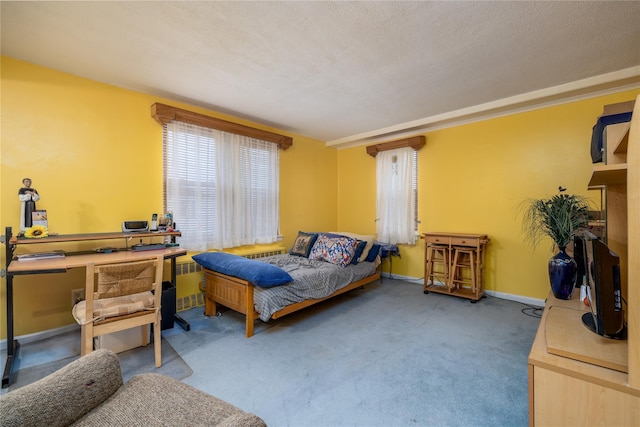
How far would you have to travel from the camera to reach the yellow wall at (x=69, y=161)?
2.36 metres

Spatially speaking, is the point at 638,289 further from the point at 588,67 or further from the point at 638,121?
the point at 588,67

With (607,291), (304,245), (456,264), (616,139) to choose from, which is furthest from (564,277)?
(304,245)

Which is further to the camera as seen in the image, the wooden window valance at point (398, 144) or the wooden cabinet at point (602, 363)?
the wooden window valance at point (398, 144)

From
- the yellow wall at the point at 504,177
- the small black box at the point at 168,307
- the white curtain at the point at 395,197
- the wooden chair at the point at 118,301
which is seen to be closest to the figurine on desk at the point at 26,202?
the wooden chair at the point at 118,301

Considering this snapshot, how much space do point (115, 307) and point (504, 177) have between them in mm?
4338

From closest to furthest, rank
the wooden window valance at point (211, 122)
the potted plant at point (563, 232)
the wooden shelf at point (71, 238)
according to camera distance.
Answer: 1. the potted plant at point (563, 232)
2. the wooden shelf at point (71, 238)
3. the wooden window valance at point (211, 122)

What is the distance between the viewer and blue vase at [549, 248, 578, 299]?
74.3 inches

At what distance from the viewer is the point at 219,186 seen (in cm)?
356

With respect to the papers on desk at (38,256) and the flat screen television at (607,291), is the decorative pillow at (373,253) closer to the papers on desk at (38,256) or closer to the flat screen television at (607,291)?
the flat screen television at (607,291)

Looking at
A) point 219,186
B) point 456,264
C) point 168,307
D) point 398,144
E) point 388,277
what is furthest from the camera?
point 388,277

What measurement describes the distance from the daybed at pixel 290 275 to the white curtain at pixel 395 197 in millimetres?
721

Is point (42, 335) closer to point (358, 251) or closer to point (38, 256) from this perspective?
point (38, 256)

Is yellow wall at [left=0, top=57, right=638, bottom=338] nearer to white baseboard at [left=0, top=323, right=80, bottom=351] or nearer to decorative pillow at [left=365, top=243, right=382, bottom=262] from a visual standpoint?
white baseboard at [left=0, top=323, right=80, bottom=351]

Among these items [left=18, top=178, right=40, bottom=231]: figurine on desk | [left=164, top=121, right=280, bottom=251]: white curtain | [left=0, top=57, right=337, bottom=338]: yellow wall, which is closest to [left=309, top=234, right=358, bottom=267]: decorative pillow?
[left=164, top=121, right=280, bottom=251]: white curtain
